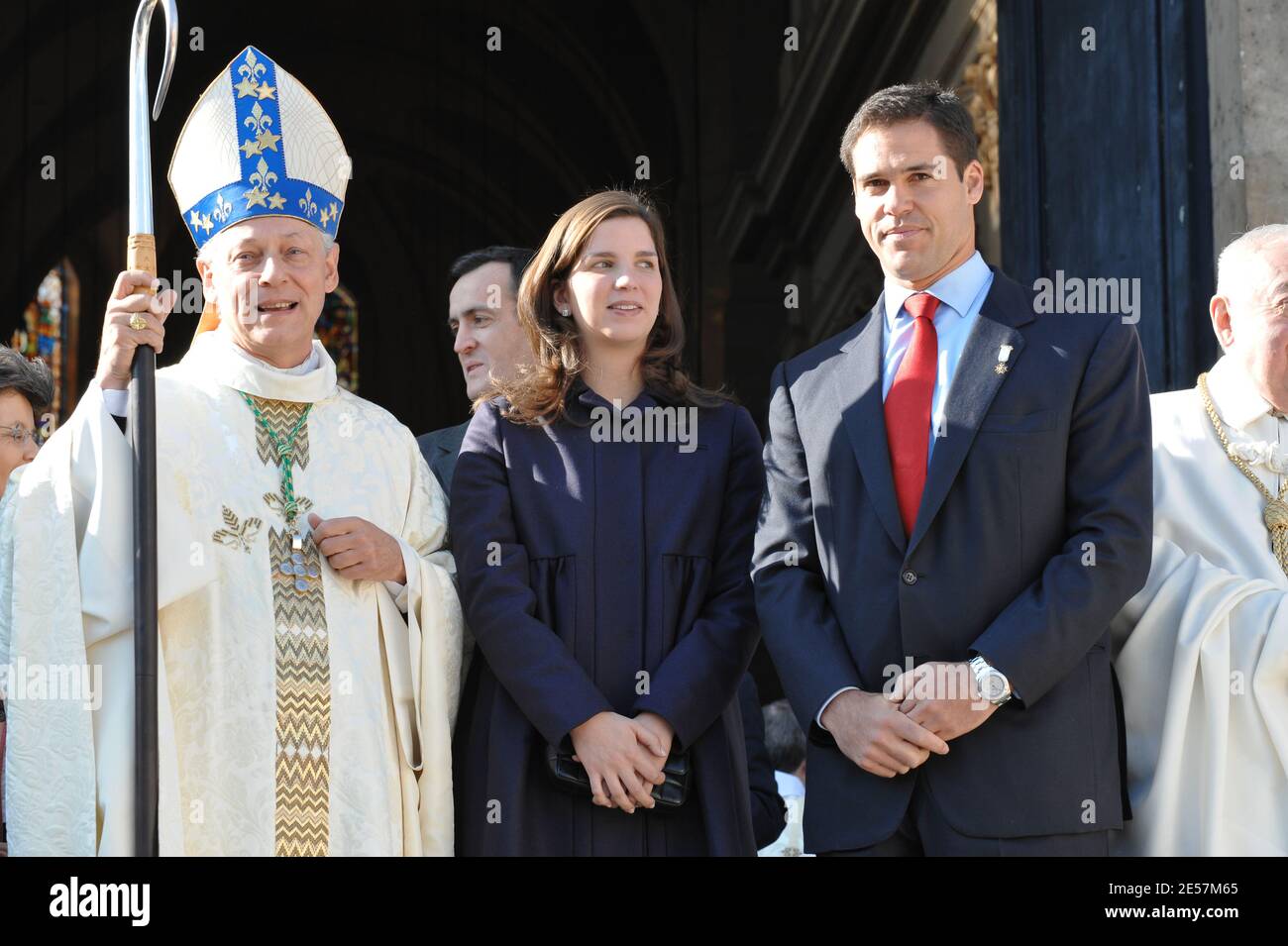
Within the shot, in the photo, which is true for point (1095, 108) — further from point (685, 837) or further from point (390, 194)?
point (390, 194)

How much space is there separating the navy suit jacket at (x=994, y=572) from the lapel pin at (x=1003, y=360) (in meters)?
0.01

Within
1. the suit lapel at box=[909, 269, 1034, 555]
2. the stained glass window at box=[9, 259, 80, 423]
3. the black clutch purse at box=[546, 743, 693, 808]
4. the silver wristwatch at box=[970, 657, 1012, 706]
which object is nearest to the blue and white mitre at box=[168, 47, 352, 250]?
the black clutch purse at box=[546, 743, 693, 808]

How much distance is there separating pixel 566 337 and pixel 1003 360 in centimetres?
102

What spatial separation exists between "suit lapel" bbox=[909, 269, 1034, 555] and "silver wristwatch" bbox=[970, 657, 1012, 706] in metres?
0.28

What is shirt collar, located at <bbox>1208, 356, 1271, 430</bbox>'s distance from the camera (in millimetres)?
4477

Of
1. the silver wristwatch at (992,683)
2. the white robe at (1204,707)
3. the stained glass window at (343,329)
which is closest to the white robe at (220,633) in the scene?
Result: the silver wristwatch at (992,683)

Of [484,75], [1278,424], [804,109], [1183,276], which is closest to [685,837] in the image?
[1278,424]

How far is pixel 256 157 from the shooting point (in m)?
4.50

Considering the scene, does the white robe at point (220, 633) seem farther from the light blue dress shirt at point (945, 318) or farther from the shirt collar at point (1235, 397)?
the shirt collar at point (1235, 397)

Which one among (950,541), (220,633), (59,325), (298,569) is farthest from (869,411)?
(59,325)

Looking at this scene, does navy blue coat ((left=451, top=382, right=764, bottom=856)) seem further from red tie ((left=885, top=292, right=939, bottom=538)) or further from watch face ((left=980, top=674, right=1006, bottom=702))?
watch face ((left=980, top=674, right=1006, bottom=702))

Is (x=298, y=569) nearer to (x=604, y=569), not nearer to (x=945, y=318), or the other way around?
(x=604, y=569)

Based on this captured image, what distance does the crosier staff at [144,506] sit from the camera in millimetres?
3672
